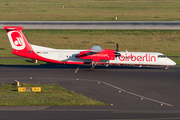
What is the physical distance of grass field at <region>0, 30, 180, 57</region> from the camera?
56.4 metres

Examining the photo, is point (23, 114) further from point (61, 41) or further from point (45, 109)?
point (61, 41)

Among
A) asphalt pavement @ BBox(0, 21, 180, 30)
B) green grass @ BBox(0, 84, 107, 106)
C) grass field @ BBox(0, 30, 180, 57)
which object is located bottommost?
green grass @ BBox(0, 84, 107, 106)

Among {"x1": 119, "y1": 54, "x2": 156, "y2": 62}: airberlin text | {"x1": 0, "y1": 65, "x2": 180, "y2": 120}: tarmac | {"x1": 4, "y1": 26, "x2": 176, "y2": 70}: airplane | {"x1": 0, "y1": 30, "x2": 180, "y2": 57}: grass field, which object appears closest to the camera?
{"x1": 0, "y1": 65, "x2": 180, "y2": 120}: tarmac

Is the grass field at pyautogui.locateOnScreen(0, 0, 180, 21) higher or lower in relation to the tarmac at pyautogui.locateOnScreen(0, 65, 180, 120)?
higher

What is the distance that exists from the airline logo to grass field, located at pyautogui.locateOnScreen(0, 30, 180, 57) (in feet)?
44.5

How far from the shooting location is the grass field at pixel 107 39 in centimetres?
5644

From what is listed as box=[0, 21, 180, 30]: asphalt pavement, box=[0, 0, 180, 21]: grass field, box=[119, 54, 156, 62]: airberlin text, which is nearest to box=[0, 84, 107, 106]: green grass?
box=[119, 54, 156, 62]: airberlin text

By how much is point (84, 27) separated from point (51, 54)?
34.4 meters

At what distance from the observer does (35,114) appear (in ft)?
64.4

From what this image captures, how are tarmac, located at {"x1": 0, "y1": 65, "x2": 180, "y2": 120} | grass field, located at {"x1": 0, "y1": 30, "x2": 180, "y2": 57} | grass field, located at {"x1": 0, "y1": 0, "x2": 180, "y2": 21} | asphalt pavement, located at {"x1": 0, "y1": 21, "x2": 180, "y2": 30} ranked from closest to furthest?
tarmac, located at {"x1": 0, "y1": 65, "x2": 180, "y2": 120} → grass field, located at {"x1": 0, "y1": 30, "x2": 180, "y2": 57} → asphalt pavement, located at {"x1": 0, "y1": 21, "x2": 180, "y2": 30} → grass field, located at {"x1": 0, "y1": 0, "x2": 180, "y2": 21}

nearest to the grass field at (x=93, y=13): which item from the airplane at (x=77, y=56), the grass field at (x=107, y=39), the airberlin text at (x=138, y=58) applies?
the grass field at (x=107, y=39)

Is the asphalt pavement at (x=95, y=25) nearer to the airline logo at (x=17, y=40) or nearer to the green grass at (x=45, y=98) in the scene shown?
the airline logo at (x=17, y=40)

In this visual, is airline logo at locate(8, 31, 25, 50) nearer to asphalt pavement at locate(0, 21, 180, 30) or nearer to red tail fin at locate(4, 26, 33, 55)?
red tail fin at locate(4, 26, 33, 55)

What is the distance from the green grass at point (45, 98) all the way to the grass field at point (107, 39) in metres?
26.2
